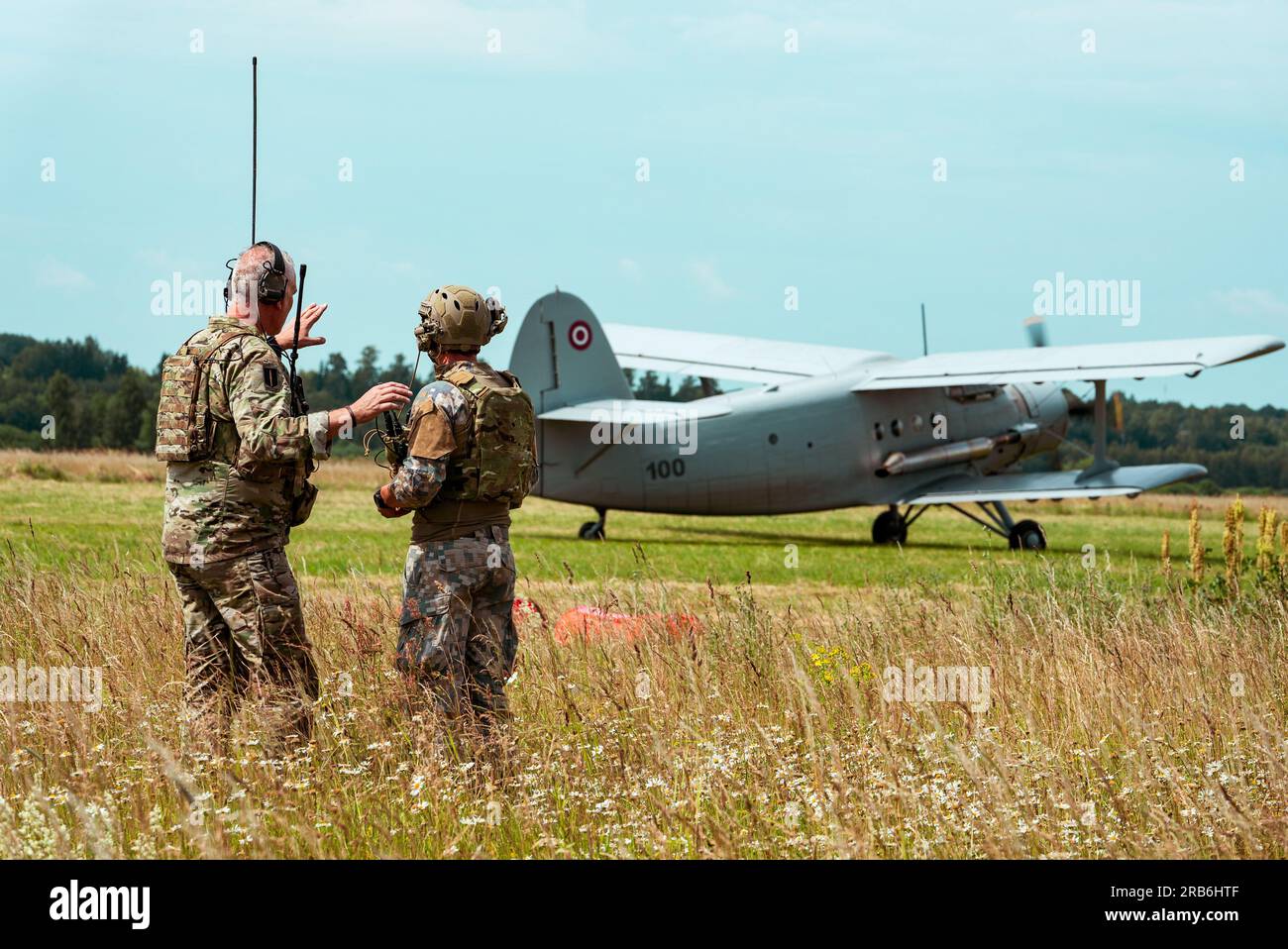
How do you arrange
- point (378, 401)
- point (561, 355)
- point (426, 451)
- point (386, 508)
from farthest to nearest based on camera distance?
point (561, 355) → point (386, 508) → point (426, 451) → point (378, 401)

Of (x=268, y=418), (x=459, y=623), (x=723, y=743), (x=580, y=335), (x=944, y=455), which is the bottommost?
(x=723, y=743)

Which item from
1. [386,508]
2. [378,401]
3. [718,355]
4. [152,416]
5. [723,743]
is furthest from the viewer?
[152,416]

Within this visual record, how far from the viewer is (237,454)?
5.63 meters

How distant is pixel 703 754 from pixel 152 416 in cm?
10345

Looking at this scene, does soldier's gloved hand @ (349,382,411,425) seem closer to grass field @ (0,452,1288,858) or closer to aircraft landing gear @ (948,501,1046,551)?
grass field @ (0,452,1288,858)

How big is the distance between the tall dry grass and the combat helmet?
5.08 feet

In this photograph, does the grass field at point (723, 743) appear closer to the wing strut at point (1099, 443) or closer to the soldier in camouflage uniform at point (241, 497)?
the soldier in camouflage uniform at point (241, 497)

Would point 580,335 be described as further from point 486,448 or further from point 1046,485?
point 486,448

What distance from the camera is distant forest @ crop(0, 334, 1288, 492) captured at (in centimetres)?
10362

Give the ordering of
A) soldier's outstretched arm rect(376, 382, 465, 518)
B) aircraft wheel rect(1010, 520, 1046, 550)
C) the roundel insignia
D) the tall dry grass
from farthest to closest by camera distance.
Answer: aircraft wheel rect(1010, 520, 1046, 550), the roundel insignia, soldier's outstretched arm rect(376, 382, 465, 518), the tall dry grass

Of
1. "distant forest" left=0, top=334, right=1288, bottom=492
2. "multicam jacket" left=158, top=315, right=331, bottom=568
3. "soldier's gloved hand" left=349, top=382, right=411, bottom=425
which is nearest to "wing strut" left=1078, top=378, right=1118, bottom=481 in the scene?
"soldier's gloved hand" left=349, top=382, right=411, bottom=425

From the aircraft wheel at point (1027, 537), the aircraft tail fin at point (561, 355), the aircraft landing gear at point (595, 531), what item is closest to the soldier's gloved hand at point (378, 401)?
the aircraft tail fin at point (561, 355)

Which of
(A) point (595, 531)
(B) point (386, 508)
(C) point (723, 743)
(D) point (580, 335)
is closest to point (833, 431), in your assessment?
(A) point (595, 531)
